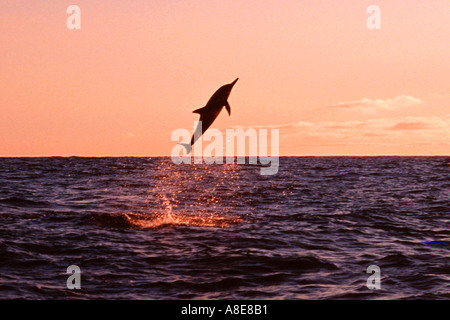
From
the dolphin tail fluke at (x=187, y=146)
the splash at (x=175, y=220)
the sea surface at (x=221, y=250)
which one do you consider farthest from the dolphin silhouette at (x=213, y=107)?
the splash at (x=175, y=220)

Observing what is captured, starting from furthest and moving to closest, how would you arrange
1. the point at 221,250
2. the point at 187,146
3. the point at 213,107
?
the point at 221,250
the point at 187,146
the point at 213,107

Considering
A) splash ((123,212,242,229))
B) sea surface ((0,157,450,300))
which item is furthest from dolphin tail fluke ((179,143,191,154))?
splash ((123,212,242,229))

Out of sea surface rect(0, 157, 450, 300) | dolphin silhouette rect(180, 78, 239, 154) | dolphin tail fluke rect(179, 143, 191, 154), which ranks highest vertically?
dolphin silhouette rect(180, 78, 239, 154)

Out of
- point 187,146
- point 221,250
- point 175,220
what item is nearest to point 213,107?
point 187,146

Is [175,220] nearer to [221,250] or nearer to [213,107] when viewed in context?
[221,250]

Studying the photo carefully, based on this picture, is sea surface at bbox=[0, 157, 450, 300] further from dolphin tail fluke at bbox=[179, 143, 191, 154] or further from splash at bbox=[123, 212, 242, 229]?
dolphin tail fluke at bbox=[179, 143, 191, 154]

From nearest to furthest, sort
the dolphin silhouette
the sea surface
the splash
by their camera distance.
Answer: the dolphin silhouette, the sea surface, the splash

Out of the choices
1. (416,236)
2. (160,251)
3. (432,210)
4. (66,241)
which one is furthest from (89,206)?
(432,210)

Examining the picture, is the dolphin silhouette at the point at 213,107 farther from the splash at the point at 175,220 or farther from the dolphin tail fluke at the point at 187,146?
the splash at the point at 175,220

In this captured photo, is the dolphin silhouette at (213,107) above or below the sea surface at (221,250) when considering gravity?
above

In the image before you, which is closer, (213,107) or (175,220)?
(213,107)

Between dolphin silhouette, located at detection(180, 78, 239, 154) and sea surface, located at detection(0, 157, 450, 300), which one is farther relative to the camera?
sea surface, located at detection(0, 157, 450, 300)

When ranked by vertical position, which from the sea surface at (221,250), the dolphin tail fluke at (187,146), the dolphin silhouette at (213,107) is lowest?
the sea surface at (221,250)
